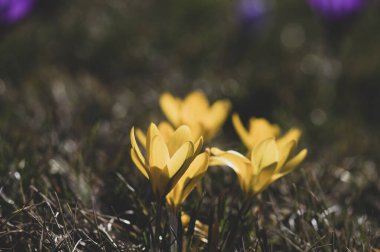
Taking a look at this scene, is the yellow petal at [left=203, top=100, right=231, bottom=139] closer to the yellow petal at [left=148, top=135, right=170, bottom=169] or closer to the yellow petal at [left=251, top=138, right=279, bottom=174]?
the yellow petal at [left=251, top=138, right=279, bottom=174]

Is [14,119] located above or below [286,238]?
above

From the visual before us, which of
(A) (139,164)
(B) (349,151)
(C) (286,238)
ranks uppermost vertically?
(A) (139,164)

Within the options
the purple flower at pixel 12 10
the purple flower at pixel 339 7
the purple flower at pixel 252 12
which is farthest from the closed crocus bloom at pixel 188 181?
the purple flower at pixel 252 12

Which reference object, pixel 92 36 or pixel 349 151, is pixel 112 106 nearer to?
pixel 92 36

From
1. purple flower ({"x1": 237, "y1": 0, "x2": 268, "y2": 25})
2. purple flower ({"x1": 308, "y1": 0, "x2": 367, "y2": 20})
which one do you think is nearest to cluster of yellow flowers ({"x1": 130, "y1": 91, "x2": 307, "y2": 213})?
purple flower ({"x1": 308, "y1": 0, "x2": 367, "y2": 20})

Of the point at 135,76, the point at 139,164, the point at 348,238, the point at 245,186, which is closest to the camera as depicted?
the point at 139,164

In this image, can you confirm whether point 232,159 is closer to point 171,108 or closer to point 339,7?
point 171,108

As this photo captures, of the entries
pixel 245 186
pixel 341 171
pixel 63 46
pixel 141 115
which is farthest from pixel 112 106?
pixel 245 186
